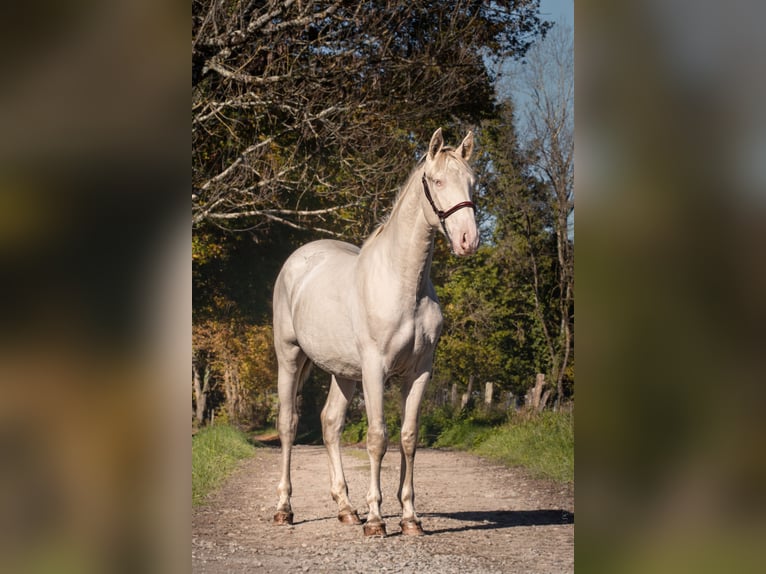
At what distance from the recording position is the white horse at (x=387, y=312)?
4.01 metres

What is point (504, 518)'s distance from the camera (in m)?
5.02

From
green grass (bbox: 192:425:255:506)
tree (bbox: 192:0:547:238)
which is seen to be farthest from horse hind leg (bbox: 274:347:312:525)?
tree (bbox: 192:0:547:238)

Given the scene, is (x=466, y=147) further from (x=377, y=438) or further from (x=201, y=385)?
(x=201, y=385)

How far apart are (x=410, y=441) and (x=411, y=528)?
0.47 meters

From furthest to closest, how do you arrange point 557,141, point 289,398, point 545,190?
point 545,190, point 557,141, point 289,398

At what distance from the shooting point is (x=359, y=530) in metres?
4.67

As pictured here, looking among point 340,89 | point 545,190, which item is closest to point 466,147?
point 340,89

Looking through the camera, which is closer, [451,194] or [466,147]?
[451,194]
